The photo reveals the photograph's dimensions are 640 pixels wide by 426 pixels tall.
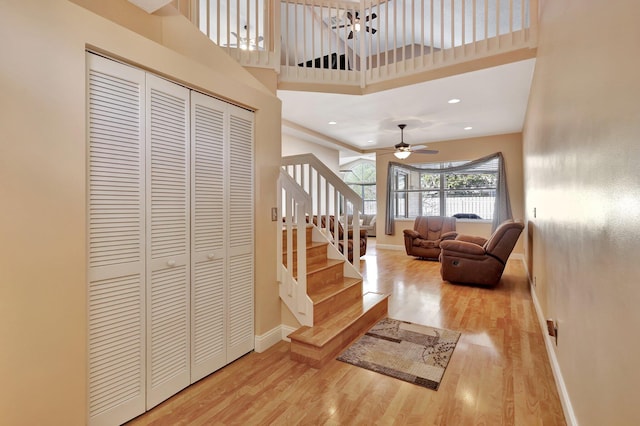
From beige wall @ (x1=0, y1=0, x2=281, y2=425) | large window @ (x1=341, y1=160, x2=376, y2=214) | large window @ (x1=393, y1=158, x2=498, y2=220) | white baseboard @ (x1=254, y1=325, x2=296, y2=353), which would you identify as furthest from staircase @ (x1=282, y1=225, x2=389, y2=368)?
large window @ (x1=341, y1=160, x2=376, y2=214)

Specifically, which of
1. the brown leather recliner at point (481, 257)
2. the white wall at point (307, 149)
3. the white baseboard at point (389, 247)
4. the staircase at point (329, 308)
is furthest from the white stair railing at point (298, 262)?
the white baseboard at point (389, 247)

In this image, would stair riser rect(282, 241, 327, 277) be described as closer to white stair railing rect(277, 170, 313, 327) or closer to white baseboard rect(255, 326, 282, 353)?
white stair railing rect(277, 170, 313, 327)

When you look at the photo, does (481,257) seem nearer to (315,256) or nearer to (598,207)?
(315,256)

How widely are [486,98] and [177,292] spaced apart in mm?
4612

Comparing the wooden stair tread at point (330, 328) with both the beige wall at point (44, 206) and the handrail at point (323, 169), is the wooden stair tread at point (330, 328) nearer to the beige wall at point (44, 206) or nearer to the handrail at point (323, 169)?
the handrail at point (323, 169)

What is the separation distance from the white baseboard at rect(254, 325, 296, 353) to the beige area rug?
0.57 m

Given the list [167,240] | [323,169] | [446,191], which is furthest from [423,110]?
[167,240]

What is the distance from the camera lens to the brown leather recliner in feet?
13.4

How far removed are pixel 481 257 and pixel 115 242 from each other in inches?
168

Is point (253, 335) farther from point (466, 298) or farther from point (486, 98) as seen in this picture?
point (486, 98)

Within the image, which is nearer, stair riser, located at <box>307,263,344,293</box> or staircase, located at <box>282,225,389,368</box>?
staircase, located at <box>282,225,389,368</box>

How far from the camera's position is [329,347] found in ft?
7.67

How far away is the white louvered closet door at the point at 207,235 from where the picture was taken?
2.04 m

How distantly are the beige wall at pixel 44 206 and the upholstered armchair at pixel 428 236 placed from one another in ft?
19.4
